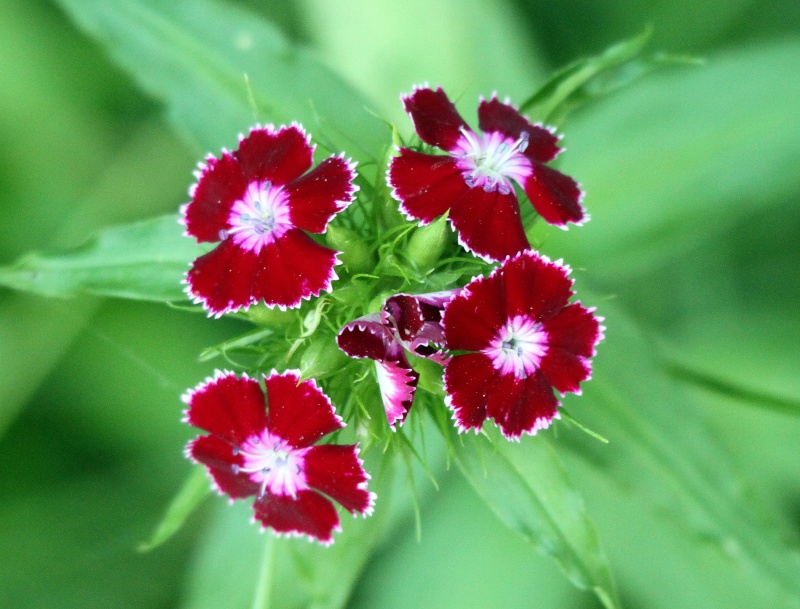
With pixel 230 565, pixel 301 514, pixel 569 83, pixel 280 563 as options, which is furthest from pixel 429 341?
pixel 230 565

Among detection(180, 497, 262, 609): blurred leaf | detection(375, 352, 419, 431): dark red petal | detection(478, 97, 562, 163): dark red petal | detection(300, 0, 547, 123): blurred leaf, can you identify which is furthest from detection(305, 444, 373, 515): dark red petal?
detection(300, 0, 547, 123): blurred leaf

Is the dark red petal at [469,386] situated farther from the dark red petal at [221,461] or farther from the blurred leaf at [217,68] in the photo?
the blurred leaf at [217,68]

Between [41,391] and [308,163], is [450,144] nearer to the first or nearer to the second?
[308,163]

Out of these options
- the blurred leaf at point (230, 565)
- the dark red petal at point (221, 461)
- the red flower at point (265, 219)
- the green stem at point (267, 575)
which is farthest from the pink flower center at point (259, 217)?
the blurred leaf at point (230, 565)

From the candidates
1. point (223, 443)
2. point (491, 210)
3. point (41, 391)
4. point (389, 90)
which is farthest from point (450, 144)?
point (41, 391)

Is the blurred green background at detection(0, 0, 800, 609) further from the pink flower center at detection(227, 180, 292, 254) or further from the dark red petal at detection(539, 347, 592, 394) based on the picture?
the pink flower center at detection(227, 180, 292, 254)

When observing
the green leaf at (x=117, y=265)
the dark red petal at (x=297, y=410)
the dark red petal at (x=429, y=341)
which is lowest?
the dark red petal at (x=297, y=410)

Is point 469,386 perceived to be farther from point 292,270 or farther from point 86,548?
point 86,548
